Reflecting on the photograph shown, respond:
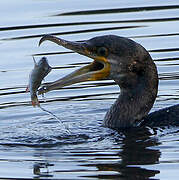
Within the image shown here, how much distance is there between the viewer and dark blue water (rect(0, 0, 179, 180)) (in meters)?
11.1

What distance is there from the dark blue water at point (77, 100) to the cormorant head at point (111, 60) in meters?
0.64

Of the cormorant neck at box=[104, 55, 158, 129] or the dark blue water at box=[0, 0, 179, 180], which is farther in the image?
the cormorant neck at box=[104, 55, 158, 129]

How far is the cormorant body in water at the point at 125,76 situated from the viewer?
1270cm

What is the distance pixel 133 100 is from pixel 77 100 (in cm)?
136

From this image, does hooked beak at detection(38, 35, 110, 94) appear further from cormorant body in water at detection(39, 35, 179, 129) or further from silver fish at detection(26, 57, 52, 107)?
silver fish at detection(26, 57, 52, 107)

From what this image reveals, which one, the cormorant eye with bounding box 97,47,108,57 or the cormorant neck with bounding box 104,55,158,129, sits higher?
the cormorant eye with bounding box 97,47,108,57

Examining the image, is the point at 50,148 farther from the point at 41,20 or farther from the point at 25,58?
the point at 41,20

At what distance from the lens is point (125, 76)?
42.4 feet

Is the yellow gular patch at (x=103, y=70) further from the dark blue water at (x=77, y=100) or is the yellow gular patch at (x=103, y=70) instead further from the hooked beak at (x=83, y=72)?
the dark blue water at (x=77, y=100)

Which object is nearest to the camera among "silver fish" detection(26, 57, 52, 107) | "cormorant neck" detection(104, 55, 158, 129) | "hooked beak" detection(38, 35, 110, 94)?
"silver fish" detection(26, 57, 52, 107)

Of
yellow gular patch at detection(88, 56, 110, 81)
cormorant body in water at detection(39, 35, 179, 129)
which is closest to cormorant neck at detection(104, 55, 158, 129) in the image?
cormorant body in water at detection(39, 35, 179, 129)

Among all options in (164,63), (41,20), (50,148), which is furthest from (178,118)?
(41,20)

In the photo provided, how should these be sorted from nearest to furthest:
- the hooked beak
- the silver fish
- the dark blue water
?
the dark blue water < the silver fish < the hooked beak

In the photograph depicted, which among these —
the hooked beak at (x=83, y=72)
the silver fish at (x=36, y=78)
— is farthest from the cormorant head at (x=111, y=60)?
the silver fish at (x=36, y=78)
